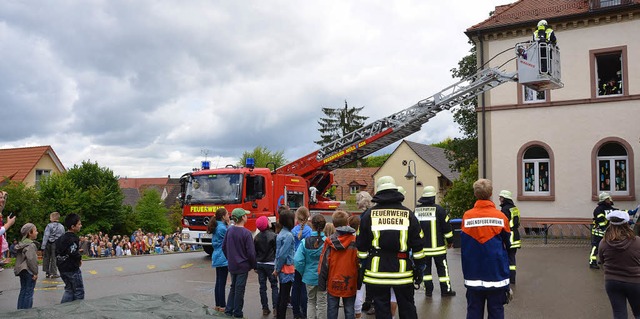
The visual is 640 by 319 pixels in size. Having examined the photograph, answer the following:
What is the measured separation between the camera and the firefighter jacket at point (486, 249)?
225 inches

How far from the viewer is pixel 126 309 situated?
6949 mm

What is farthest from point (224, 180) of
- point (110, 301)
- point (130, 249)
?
point (130, 249)

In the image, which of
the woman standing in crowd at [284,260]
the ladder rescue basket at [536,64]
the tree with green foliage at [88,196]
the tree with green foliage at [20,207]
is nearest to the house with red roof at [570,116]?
the ladder rescue basket at [536,64]

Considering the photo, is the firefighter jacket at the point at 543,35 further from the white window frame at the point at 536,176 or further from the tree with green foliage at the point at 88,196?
the tree with green foliage at the point at 88,196

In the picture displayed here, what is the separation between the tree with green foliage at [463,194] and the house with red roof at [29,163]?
104 ft

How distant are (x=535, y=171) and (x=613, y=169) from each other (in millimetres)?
2721

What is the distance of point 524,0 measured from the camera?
79.8 feet

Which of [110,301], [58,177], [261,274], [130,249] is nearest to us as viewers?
[110,301]

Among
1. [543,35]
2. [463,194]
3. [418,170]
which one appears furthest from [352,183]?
[543,35]

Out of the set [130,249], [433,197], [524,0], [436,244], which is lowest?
[130,249]

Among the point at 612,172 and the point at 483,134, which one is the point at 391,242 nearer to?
the point at 483,134

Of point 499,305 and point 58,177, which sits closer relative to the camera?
point 499,305

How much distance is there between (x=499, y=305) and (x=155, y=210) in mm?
54346

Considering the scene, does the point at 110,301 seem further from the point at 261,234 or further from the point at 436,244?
the point at 436,244
